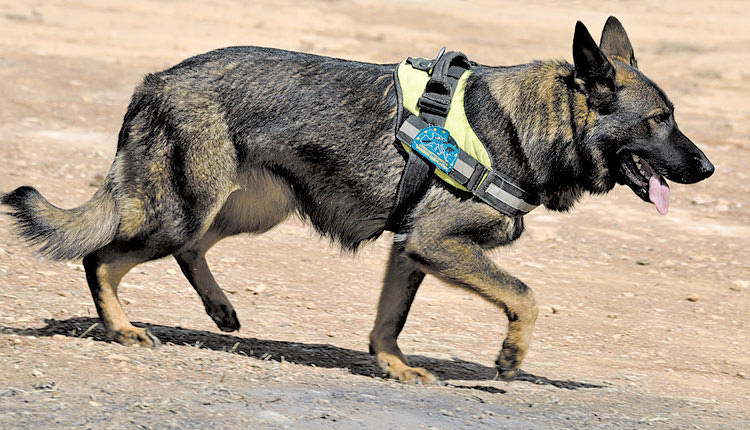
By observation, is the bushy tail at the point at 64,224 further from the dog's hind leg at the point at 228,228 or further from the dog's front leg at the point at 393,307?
the dog's front leg at the point at 393,307

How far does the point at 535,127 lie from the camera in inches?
197

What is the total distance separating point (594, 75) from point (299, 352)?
7.64 feet

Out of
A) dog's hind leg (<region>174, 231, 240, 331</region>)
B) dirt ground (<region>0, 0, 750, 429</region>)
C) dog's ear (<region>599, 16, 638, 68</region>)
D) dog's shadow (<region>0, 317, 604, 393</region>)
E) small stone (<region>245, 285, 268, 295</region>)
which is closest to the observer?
dirt ground (<region>0, 0, 750, 429</region>)

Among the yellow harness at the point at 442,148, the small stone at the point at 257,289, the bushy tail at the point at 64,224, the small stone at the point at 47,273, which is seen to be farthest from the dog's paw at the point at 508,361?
the small stone at the point at 47,273

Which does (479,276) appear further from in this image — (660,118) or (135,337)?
(135,337)

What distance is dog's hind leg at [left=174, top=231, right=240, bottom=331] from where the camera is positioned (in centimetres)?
573

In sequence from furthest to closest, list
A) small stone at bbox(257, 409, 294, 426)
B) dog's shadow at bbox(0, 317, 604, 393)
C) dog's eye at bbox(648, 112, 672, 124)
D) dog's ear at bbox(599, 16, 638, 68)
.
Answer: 1. dog's ear at bbox(599, 16, 638, 68)
2. dog's shadow at bbox(0, 317, 604, 393)
3. dog's eye at bbox(648, 112, 672, 124)
4. small stone at bbox(257, 409, 294, 426)

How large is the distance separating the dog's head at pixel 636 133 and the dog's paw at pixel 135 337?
2.57 m

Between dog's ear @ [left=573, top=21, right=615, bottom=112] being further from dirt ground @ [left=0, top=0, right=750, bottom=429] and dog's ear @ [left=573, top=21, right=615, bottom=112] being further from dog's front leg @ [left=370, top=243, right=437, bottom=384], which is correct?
dog's front leg @ [left=370, top=243, right=437, bottom=384]

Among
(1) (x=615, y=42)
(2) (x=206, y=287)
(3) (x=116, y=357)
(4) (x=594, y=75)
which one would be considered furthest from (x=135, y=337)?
(1) (x=615, y=42)

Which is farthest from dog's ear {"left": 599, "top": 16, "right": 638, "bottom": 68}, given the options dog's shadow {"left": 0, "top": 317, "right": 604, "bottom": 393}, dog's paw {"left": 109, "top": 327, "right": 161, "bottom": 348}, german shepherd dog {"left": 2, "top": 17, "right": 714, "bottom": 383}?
dog's paw {"left": 109, "top": 327, "right": 161, "bottom": 348}

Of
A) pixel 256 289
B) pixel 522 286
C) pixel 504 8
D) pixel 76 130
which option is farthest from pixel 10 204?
pixel 504 8

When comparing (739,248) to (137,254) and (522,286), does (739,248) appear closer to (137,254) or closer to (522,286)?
(522,286)

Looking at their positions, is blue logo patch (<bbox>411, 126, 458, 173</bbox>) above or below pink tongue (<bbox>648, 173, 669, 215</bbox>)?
above
